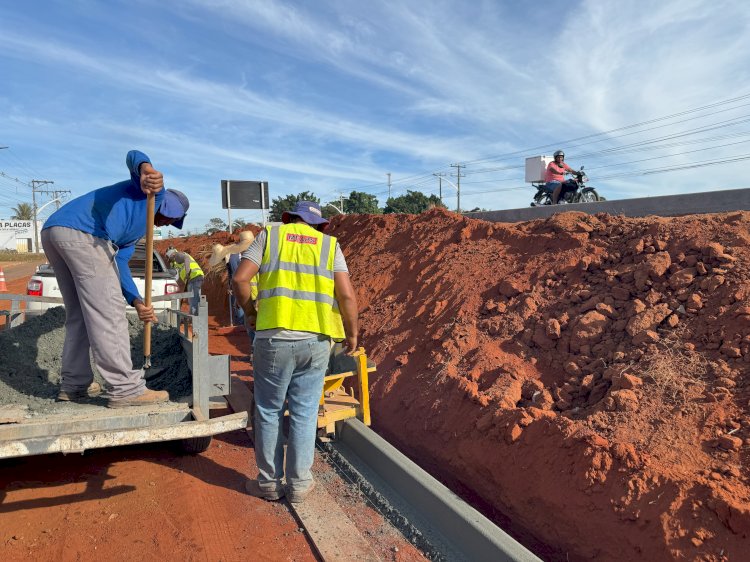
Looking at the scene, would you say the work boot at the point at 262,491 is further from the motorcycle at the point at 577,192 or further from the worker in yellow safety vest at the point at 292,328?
the motorcycle at the point at 577,192

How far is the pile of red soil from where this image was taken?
2.96 meters

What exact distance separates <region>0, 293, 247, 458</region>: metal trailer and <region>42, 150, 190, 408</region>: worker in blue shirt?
0.21 meters

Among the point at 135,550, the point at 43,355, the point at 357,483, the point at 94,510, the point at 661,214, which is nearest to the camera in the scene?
the point at 135,550

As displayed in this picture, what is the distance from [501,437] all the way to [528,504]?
0.49 meters

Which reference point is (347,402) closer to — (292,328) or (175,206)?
(292,328)

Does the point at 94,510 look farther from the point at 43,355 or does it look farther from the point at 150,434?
the point at 43,355

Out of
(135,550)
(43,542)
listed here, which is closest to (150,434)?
(135,550)

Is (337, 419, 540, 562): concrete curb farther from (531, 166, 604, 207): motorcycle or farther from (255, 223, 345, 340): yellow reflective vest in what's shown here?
(531, 166, 604, 207): motorcycle

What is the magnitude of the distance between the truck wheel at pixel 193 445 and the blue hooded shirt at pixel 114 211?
1.62 meters

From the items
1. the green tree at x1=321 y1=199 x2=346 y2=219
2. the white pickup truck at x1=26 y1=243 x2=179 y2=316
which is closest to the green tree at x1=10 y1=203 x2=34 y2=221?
the green tree at x1=321 y1=199 x2=346 y2=219

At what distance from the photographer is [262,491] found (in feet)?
11.9

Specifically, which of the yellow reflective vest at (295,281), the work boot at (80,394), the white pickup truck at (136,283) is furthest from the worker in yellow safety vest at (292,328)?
the white pickup truck at (136,283)

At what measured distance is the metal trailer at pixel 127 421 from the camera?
115 inches

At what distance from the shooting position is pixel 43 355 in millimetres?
4277
